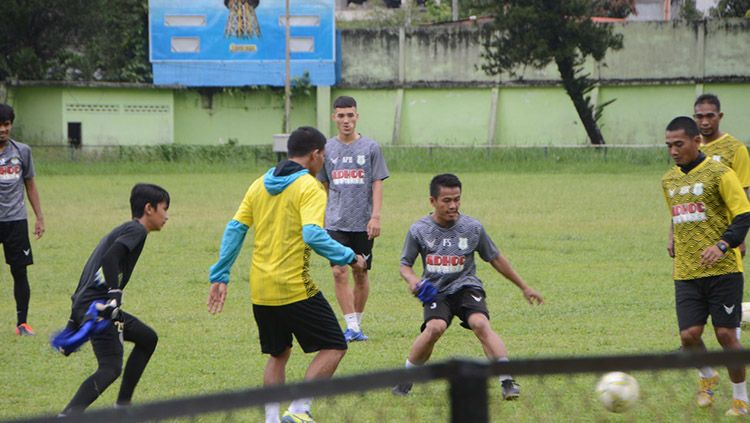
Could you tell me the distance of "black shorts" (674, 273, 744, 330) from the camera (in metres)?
6.64

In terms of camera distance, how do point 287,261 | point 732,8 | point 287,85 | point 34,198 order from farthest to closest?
point 732,8 → point 287,85 → point 34,198 → point 287,261

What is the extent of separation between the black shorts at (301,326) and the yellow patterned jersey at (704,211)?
2244 mm

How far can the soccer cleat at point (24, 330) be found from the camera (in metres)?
9.43

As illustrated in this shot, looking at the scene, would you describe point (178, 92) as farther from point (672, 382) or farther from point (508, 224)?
point (672, 382)

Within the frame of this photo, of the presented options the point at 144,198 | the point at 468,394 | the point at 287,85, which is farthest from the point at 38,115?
the point at 468,394

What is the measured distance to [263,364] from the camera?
8.12m

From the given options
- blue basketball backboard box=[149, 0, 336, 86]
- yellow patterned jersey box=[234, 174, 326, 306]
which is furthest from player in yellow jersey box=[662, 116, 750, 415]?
blue basketball backboard box=[149, 0, 336, 86]

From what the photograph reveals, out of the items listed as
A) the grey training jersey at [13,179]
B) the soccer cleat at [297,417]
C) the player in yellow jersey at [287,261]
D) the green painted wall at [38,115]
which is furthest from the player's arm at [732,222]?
the green painted wall at [38,115]

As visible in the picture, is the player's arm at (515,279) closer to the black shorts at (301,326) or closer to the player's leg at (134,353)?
the black shorts at (301,326)

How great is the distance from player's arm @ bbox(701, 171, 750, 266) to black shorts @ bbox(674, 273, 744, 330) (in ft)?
0.56

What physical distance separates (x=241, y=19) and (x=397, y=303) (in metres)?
31.8

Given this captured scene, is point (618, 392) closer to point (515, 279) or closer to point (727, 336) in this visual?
point (727, 336)

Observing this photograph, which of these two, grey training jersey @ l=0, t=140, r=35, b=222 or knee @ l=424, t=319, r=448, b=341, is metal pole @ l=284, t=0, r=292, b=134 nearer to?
grey training jersey @ l=0, t=140, r=35, b=222

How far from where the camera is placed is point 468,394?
9.09 ft
